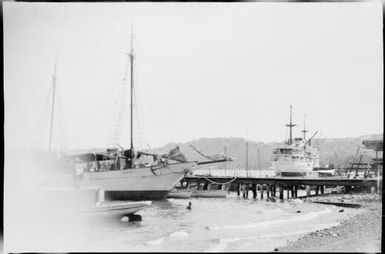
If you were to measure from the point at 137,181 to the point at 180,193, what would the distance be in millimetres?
2622

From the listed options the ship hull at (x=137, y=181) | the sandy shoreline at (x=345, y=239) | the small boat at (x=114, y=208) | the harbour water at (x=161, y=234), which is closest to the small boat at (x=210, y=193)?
the ship hull at (x=137, y=181)

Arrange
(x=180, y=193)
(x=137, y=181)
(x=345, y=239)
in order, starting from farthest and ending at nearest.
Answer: (x=180, y=193), (x=137, y=181), (x=345, y=239)

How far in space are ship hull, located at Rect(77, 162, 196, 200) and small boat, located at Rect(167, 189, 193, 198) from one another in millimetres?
188

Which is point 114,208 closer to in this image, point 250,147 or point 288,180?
point 250,147

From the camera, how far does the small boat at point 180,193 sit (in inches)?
538

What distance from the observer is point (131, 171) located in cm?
1140

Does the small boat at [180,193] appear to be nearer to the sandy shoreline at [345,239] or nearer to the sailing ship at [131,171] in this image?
the sailing ship at [131,171]

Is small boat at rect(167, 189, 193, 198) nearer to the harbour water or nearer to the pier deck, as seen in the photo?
the pier deck

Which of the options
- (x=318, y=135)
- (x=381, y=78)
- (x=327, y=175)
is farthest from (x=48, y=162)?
(x=327, y=175)

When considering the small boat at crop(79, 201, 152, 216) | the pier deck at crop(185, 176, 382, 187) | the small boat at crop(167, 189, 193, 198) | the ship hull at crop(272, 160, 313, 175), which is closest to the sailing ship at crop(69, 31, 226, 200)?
the small boat at crop(167, 189, 193, 198)

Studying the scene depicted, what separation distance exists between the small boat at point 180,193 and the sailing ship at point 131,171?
181 millimetres

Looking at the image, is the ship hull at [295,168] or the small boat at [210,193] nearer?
the ship hull at [295,168]

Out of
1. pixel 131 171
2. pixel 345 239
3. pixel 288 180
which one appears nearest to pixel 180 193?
pixel 131 171

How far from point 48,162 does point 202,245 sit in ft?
7.76
